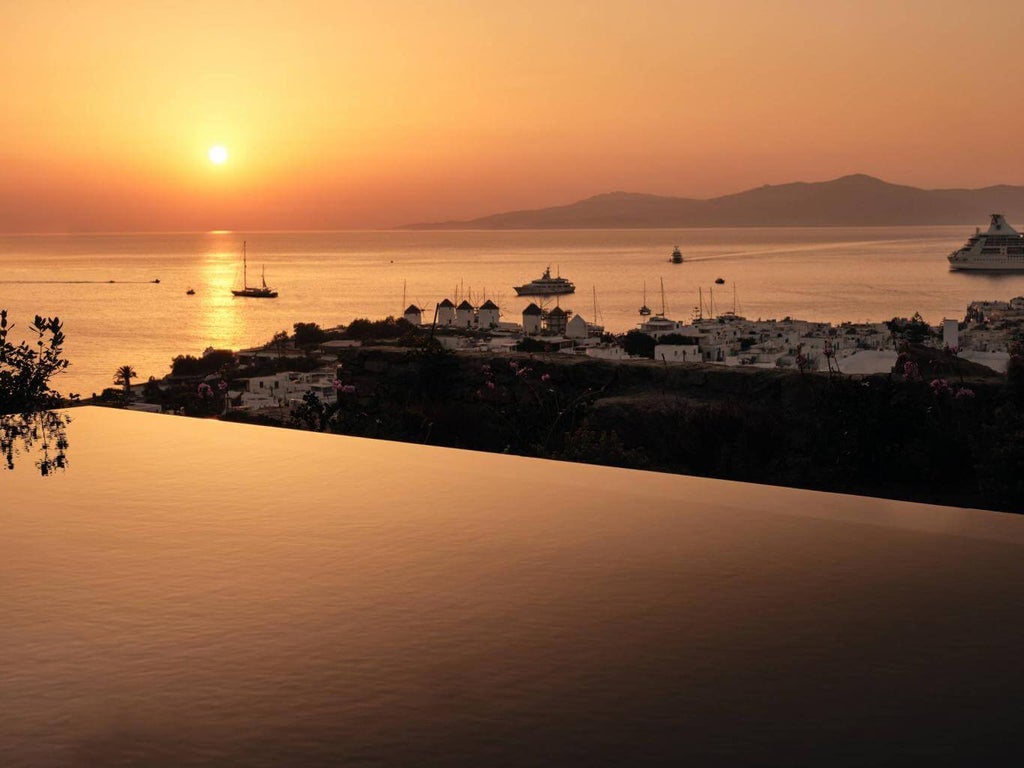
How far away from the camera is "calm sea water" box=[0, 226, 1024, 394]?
47.6m

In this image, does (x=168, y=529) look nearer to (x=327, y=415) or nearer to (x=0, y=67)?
(x=327, y=415)

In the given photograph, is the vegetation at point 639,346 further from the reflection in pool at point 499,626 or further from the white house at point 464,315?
the reflection in pool at point 499,626

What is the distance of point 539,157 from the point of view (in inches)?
1807

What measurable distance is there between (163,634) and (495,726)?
2.08 feet

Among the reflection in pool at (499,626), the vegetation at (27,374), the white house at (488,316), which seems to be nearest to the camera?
the reflection in pool at (499,626)

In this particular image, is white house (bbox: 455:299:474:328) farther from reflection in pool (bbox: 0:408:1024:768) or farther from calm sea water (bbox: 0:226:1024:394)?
reflection in pool (bbox: 0:408:1024:768)

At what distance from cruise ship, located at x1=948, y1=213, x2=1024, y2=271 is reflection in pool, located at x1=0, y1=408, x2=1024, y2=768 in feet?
281

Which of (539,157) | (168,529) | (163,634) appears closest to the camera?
(163,634)

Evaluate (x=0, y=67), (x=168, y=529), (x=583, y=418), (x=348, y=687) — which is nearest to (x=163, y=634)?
(x=348, y=687)

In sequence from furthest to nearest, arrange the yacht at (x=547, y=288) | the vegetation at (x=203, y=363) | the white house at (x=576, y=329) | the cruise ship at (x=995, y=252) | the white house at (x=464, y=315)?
1. the cruise ship at (x=995, y=252)
2. the yacht at (x=547, y=288)
3. the white house at (x=464, y=315)
4. the white house at (x=576, y=329)
5. the vegetation at (x=203, y=363)

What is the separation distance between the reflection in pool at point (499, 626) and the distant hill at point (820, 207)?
18379cm

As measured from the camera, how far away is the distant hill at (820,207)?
180 metres

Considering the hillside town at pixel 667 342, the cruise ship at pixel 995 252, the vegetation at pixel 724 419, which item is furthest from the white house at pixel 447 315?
the cruise ship at pixel 995 252

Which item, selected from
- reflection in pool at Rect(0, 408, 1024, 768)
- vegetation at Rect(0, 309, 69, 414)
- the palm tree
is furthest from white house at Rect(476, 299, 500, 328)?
reflection in pool at Rect(0, 408, 1024, 768)
